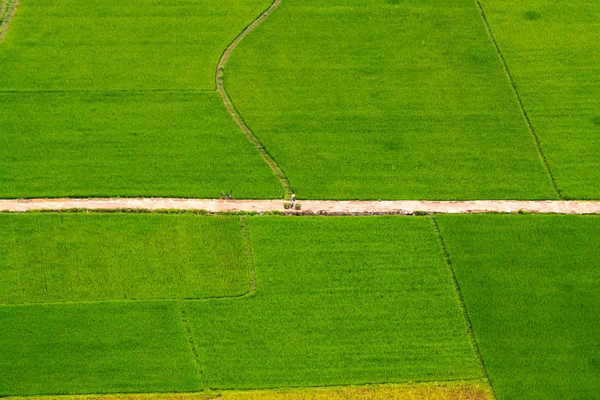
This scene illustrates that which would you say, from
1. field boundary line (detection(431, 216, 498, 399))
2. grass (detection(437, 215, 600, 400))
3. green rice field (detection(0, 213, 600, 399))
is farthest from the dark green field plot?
grass (detection(437, 215, 600, 400))

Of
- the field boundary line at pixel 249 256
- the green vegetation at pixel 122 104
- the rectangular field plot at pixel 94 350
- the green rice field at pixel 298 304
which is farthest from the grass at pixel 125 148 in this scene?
the rectangular field plot at pixel 94 350

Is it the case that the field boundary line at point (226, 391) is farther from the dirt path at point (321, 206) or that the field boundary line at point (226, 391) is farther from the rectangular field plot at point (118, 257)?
the dirt path at point (321, 206)

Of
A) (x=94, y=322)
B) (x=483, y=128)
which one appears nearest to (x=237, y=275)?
(x=94, y=322)

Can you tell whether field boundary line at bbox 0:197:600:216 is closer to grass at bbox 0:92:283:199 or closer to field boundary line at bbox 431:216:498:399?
grass at bbox 0:92:283:199

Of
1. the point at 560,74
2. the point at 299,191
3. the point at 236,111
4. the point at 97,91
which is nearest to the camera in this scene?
the point at 299,191

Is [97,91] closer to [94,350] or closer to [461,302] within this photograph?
[94,350]

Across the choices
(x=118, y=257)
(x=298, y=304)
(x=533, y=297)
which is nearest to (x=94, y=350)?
(x=118, y=257)
